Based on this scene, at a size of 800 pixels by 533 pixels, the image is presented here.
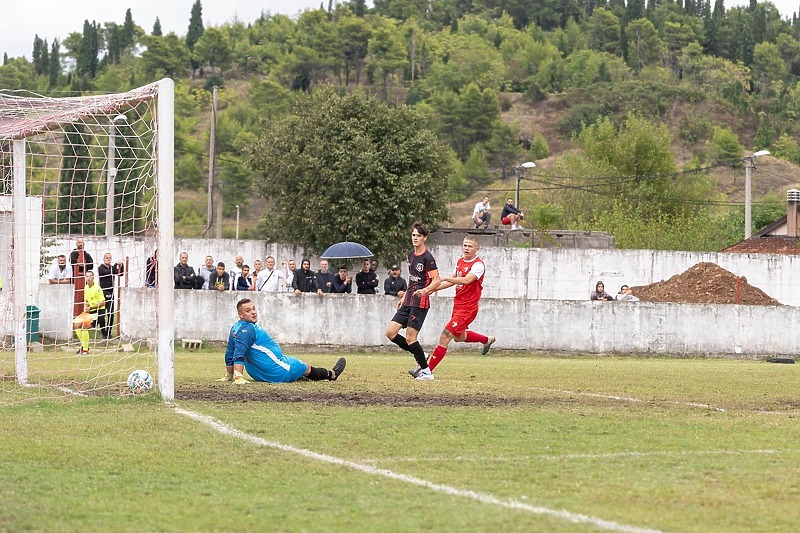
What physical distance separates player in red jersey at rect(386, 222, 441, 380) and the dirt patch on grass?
82.1 inches

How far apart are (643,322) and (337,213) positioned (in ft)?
63.3

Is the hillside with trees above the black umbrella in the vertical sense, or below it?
above

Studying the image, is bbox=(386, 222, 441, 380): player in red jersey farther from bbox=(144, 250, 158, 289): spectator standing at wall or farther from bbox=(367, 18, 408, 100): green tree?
bbox=(367, 18, 408, 100): green tree

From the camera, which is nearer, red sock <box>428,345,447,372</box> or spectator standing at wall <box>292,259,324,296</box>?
red sock <box>428,345,447,372</box>

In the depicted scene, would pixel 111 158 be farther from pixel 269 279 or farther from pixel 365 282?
pixel 365 282

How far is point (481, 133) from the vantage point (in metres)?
151

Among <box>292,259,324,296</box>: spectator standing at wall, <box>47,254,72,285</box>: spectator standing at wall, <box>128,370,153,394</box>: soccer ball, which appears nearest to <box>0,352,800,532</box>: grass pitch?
<box>128,370,153,394</box>: soccer ball

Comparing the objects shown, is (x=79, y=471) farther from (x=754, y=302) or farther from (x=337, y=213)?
(x=337, y=213)

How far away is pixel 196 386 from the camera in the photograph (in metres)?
14.5

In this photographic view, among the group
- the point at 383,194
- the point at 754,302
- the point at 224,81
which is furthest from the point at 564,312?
the point at 224,81

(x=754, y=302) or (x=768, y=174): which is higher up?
(x=768, y=174)

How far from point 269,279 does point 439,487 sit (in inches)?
847

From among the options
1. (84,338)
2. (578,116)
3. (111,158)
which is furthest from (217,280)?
(578,116)

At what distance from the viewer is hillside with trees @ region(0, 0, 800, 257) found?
46031 millimetres
